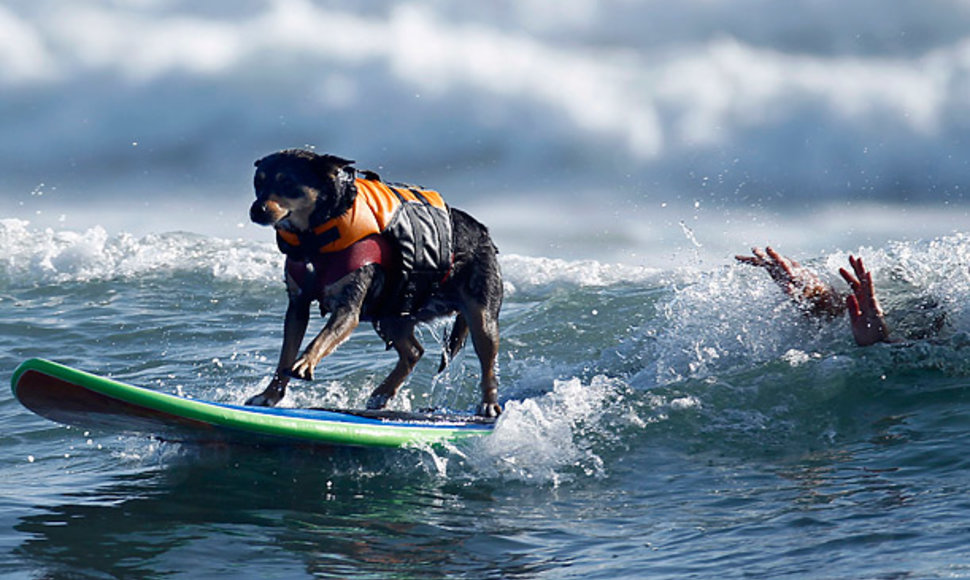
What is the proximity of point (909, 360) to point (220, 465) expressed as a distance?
165 inches

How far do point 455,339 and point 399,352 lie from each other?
0.36 meters

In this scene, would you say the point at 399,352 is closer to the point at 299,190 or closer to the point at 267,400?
the point at 267,400

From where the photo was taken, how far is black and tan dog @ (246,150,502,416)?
5.98 m

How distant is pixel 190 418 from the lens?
18.0 feet

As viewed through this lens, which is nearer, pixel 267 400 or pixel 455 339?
pixel 267 400

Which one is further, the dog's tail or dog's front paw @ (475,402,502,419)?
the dog's tail

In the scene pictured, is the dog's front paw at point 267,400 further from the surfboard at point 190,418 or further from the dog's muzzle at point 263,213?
the dog's muzzle at point 263,213

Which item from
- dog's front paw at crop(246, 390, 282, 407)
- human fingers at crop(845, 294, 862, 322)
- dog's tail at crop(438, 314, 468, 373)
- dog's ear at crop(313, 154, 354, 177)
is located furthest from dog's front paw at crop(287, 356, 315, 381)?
human fingers at crop(845, 294, 862, 322)

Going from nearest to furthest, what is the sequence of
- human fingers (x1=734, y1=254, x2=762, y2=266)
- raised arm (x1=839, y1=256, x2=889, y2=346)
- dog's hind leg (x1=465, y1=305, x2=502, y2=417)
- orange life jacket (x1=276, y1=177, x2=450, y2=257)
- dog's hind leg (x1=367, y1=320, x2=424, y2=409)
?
1. orange life jacket (x1=276, y1=177, x2=450, y2=257)
2. dog's hind leg (x1=465, y1=305, x2=502, y2=417)
3. raised arm (x1=839, y1=256, x2=889, y2=346)
4. dog's hind leg (x1=367, y1=320, x2=424, y2=409)
5. human fingers (x1=734, y1=254, x2=762, y2=266)

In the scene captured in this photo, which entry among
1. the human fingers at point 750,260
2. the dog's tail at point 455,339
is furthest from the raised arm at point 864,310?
the dog's tail at point 455,339

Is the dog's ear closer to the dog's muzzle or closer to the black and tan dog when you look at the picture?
the black and tan dog

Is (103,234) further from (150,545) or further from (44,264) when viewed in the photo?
(150,545)

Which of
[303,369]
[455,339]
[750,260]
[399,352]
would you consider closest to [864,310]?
[750,260]

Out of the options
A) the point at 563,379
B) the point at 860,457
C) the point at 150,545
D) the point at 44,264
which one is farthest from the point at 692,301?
the point at 44,264
